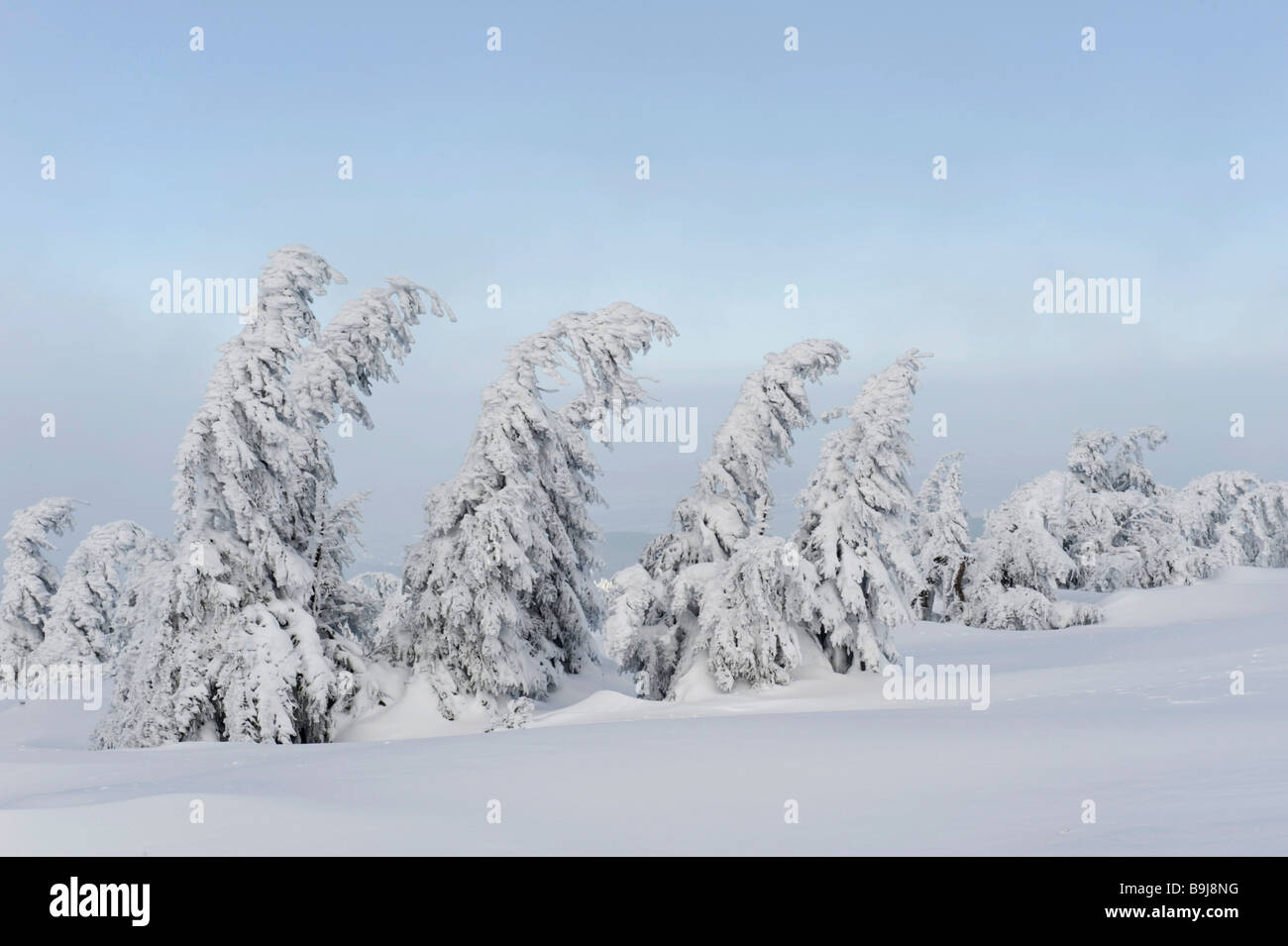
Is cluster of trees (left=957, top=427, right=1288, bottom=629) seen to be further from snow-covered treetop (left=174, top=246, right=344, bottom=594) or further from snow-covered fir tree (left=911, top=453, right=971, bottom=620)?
snow-covered treetop (left=174, top=246, right=344, bottom=594)

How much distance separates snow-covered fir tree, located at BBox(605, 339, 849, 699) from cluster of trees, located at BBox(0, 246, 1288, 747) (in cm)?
5

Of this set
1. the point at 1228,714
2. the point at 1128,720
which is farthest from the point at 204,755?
the point at 1228,714

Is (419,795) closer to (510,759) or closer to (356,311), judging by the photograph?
(510,759)

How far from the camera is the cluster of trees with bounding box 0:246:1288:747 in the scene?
16.4 meters

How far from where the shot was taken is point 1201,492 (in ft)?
150

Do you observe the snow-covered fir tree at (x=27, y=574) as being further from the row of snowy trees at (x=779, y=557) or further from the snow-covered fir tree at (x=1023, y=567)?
the snow-covered fir tree at (x=1023, y=567)

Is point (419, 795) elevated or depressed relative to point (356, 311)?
depressed

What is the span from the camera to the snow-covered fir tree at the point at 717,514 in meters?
20.2

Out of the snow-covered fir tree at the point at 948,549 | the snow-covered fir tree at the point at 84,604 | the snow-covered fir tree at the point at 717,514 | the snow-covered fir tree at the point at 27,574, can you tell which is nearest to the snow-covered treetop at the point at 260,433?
the snow-covered fir tree at the point at 717,514

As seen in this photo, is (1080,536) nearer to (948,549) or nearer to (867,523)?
(948,549)

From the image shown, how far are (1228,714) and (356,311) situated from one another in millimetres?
17494

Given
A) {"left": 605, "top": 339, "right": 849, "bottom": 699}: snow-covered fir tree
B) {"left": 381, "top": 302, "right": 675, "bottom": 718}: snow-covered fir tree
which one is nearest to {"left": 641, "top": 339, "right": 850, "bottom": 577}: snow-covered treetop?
{"left": 605, "top": 339, "right": 849, "bottom": 699}: snow-covered fir tree

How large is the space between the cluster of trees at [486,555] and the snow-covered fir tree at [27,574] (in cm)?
1368
